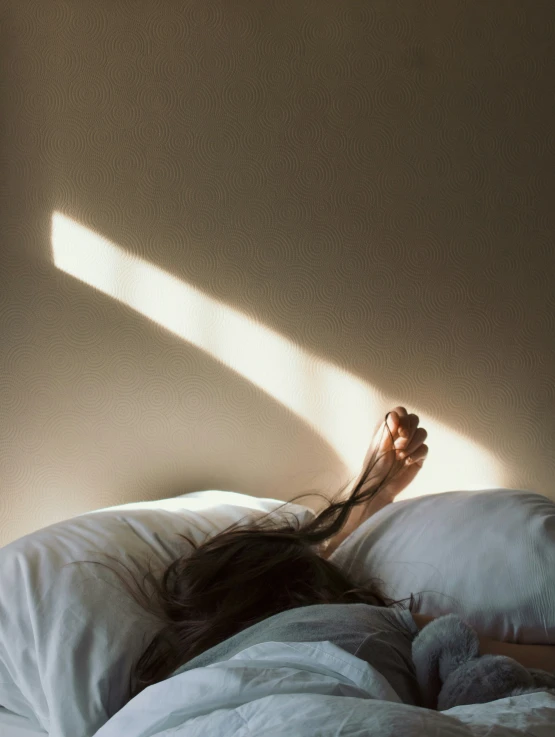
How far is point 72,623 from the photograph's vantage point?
39.4 inches

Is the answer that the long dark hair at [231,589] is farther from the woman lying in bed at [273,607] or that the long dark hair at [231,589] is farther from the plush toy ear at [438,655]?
the plush toy ear at [438,655]

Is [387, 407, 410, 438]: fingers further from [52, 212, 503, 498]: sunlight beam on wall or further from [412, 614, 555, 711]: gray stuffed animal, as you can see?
[412, 614, 555, 711]: gray stuffed animal

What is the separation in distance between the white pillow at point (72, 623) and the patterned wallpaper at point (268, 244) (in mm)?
393

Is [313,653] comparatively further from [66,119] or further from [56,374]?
[66,119]

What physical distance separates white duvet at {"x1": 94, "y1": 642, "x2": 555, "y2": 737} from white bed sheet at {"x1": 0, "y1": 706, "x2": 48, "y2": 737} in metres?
0.31

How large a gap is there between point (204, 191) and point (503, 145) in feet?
2.09

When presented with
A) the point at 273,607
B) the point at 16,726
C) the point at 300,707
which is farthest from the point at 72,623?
the point at 300,707

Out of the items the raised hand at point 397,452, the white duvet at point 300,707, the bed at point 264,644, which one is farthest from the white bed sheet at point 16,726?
the raised hand at point 397,452

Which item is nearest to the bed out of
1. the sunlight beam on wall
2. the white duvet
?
the white duvet

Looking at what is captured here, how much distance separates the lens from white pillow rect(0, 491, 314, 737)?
0.95 m

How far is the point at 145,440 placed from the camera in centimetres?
157

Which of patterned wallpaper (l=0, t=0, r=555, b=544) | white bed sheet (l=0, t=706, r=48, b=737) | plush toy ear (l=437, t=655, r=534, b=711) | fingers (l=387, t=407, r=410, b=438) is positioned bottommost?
white bed sheet (l=0, t=706, r=48, b=737)

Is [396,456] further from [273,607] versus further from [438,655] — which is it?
[438,655]

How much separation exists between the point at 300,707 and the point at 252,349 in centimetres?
100
